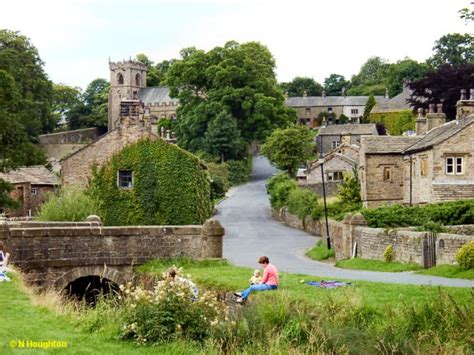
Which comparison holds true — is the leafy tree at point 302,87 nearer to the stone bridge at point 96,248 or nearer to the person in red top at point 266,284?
the stone bridge at point 96,248

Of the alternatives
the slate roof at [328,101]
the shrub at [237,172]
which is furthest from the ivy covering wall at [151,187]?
the slate roof at [328,101]

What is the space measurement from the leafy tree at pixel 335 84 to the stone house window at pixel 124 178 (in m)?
126

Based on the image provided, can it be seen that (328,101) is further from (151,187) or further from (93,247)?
(93,247)

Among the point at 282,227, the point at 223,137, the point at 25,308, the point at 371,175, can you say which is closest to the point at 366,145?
the point at 371,175

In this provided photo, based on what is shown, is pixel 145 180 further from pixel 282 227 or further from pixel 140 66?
pixel 140 66

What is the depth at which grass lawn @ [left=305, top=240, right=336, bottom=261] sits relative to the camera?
4140cm

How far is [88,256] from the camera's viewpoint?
26.2 meters

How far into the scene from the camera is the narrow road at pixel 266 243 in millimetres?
25905

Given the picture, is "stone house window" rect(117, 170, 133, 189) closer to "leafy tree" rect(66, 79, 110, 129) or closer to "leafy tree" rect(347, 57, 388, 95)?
"leafy tree" rect(66, 79, 110, 129)

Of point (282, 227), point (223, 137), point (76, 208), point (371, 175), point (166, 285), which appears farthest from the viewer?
point (223, 137)

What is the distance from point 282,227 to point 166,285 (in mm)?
47958

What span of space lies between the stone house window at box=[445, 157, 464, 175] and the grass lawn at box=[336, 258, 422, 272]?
11.3 meters

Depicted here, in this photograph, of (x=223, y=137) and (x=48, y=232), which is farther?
(x=223, y=137)

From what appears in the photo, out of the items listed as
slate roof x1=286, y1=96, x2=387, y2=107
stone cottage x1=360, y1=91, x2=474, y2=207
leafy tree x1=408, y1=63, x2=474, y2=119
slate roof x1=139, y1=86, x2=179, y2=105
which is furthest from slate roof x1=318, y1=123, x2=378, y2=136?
slate roof x1=139, y1=86, x2=179, y2=105
